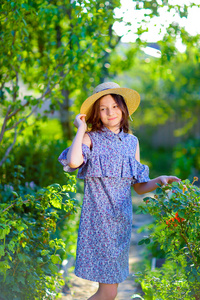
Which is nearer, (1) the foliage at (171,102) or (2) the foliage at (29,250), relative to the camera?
(2) the foliage at (29,250)

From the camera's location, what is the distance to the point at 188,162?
298 inches

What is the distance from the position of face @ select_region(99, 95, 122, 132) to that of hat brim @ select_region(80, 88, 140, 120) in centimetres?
4

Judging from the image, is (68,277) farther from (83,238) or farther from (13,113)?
(13,113)

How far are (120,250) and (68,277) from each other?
4.17 ft

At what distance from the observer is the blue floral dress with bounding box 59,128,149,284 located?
7.63 ft

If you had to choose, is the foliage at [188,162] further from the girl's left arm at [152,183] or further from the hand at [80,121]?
the hand at [80,121]

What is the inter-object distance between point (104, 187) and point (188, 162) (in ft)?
17.9

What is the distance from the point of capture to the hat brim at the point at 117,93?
241 cm

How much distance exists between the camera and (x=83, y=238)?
2.36 m

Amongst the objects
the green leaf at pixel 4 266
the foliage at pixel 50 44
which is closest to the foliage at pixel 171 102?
the foliage at pixel 50 44

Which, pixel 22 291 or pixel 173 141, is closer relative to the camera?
pixel 22 291

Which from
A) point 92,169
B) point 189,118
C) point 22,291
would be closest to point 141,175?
point 92,169

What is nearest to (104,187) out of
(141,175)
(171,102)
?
(141,175)

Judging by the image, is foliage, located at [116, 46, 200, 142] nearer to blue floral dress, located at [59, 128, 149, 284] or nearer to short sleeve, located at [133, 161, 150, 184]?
short sleeve, located at [133, 161, 150, 184]
